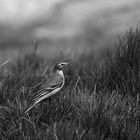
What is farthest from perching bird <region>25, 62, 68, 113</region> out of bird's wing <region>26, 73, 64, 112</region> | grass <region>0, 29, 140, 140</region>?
grass <region>0, 29, 140, 140</region>

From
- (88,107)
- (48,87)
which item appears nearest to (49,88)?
(48,87)

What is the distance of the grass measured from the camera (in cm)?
459

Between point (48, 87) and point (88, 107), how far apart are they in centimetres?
117

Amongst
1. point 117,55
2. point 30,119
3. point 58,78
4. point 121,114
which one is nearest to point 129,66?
point 117,55

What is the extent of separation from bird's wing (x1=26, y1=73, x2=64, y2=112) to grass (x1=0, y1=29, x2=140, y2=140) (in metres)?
0.10

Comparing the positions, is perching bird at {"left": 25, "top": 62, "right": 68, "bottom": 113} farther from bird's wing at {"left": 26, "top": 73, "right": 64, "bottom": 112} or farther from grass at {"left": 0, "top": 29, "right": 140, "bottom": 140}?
grass at {"left": 0, "top": 29, "right": 140, "bottom": 140}

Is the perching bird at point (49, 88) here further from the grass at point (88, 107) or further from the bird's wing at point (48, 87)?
the grass at point (88, 107)

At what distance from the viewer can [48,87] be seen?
619 cm

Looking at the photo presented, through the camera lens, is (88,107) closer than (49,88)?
Yes

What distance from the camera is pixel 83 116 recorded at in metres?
4.91

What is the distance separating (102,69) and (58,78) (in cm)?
86

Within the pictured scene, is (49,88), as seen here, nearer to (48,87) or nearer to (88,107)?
(48,87)

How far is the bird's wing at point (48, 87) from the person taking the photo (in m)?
5.79

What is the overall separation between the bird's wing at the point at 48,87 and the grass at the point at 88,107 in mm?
98
